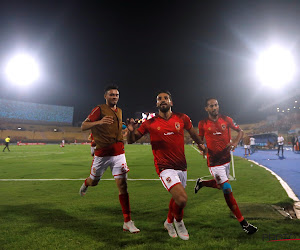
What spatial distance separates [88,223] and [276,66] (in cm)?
4324

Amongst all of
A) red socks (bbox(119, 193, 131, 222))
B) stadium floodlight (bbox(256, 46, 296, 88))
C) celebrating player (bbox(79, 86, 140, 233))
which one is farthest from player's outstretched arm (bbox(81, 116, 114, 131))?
stadium floodlight (bbox(256, 46, 296, 88))

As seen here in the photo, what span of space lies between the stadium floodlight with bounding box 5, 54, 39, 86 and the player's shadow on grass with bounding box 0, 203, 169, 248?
5920cm

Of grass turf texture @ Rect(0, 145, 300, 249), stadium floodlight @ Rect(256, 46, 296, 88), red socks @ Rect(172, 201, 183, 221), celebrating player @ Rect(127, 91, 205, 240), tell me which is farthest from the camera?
stadium floodlight @ Rect(256, 46, 296, 88)

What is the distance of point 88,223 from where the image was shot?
4.37 m

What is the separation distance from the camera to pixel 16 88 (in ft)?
226

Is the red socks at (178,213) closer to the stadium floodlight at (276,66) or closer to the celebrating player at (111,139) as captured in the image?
the celebrating player at (111,139)

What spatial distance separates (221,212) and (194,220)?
0.78 m

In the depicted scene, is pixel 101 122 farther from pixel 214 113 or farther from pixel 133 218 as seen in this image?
pixel 214 113

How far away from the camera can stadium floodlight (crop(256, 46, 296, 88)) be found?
127ft

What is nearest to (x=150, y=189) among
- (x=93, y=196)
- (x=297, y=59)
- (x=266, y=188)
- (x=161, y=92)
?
(x=93, y=196)

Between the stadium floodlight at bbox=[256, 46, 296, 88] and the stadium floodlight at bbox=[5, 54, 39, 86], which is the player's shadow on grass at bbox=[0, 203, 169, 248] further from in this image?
the stadium floodlight at bbox=[5, 54, 39, 86]

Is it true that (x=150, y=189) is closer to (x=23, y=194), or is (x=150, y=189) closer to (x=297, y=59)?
(x=23, y=194)

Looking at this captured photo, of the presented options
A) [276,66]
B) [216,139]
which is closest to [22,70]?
[276,66]

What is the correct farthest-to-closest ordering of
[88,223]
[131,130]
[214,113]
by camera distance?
1. [214,113]
2. [88,223]
3. [131,130]
